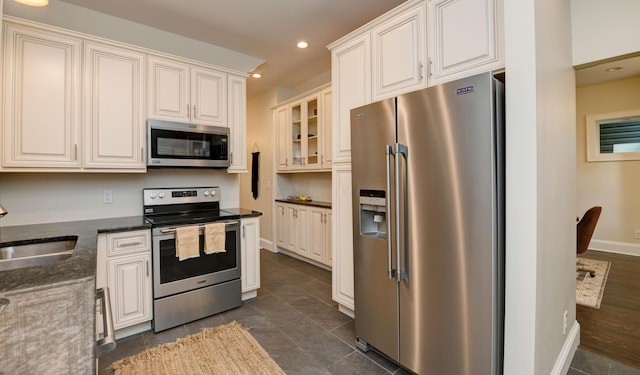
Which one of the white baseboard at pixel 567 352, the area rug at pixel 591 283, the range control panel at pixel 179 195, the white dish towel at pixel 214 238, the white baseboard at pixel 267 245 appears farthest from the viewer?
the white baseboard at pixel 267 245

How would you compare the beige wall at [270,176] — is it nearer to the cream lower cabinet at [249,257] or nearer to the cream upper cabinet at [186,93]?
the cream lower cabinet at [249,257]

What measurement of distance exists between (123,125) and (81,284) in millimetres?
2153

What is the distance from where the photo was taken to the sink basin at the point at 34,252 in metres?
1.65

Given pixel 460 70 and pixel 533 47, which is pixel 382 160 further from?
pixel 533 47

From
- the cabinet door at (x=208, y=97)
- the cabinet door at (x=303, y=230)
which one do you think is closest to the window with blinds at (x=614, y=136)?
the cabinet door at (x=303, y=230)

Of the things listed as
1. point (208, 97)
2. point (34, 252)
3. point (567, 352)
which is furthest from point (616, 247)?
point (34, 252)

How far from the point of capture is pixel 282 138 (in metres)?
4.82

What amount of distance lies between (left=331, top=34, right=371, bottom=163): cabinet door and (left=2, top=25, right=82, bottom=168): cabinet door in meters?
2.17

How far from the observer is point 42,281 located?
2.74 ft

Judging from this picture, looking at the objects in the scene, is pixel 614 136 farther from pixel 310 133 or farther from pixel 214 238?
pixel 214 238

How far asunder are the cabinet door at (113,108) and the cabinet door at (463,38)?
8.32ft

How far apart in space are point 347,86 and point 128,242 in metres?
2.27

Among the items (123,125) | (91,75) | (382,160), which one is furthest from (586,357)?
(91,75)

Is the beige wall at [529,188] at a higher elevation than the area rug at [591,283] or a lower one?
higher
